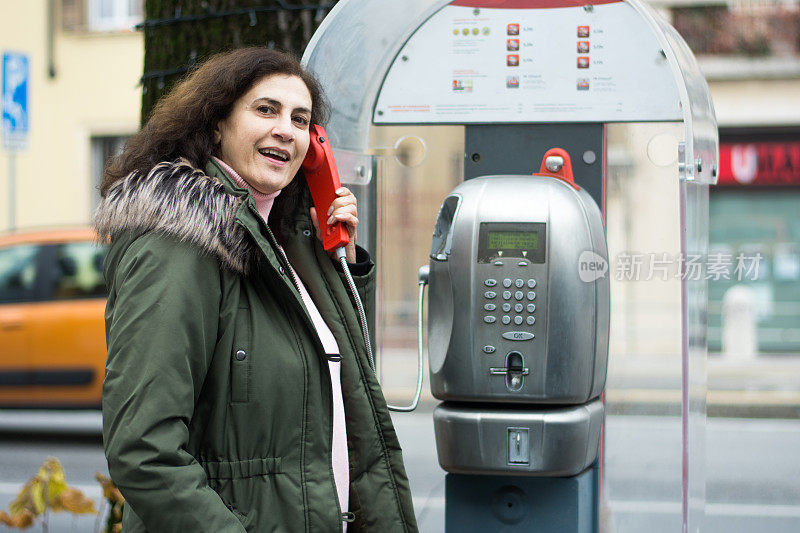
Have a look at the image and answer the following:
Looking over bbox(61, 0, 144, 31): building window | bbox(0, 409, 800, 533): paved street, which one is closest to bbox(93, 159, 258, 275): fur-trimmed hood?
bbox(0, 409, 800, 533): paved street

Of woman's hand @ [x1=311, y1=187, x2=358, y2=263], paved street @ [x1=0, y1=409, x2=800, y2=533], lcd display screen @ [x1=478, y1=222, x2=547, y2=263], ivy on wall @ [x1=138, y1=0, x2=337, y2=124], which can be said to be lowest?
paved street @ [x1=0, y1=409, x2=800, y2=533]

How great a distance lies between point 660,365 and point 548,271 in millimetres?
558

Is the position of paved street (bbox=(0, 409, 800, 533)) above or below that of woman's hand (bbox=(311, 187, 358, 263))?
below

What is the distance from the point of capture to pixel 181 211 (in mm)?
1610

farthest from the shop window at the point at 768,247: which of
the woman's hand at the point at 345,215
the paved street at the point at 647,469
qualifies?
the woman's hand at the point at 345,215

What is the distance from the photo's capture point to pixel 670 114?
7.80ft

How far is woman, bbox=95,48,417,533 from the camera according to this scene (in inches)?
59.9

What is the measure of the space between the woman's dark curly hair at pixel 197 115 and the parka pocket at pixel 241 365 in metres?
0.32

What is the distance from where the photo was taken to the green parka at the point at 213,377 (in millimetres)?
1513

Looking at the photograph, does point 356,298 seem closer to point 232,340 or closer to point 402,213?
point 232,340

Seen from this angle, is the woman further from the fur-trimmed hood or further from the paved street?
the paved street

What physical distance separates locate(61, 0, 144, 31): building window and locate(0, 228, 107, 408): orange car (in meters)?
5.55

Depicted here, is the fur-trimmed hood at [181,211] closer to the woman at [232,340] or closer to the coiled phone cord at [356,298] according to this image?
the woman at [232,340]

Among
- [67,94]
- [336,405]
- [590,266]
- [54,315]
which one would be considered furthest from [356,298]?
[67,94]
